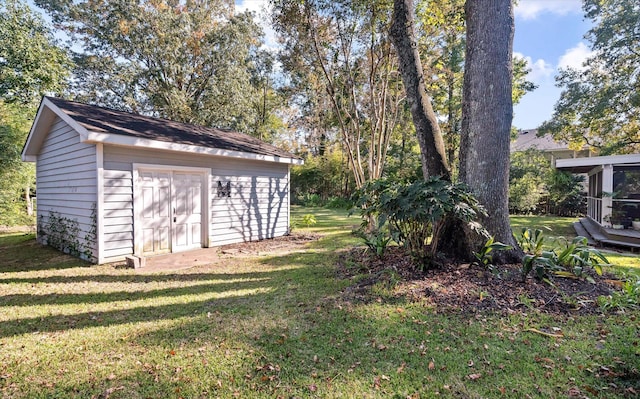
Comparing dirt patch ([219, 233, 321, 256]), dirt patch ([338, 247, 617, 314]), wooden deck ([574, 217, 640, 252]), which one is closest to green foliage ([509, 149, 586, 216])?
wooden deck ([574, 217, 640, 252])

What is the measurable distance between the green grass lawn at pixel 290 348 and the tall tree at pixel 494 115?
1.59 meters

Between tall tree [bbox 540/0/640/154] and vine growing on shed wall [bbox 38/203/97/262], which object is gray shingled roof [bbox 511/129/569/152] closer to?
tall tree [bbox 540/0/640/154]

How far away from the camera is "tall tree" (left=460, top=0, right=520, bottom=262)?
4.23 metres

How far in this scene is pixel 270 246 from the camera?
7.58 m

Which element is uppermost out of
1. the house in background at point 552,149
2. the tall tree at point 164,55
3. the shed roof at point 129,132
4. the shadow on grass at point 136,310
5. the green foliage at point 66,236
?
the tall tree at point 164,55

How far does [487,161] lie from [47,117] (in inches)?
366

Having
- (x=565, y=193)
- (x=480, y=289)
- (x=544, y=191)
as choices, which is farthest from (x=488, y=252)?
(x=544, y=191)

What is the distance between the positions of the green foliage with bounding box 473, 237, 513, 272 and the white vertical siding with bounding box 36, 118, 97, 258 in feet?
22.0

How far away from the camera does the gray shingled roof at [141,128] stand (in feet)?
18.5

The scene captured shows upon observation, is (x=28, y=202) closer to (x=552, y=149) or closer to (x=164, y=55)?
(x=164, y=55)

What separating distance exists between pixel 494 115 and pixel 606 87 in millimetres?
12557

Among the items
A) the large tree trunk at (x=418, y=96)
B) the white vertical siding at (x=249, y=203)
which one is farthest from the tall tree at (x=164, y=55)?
the large tree trunk at (x=418, y=96)

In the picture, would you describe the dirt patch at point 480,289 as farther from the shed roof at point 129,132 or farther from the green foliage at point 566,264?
the shed roof at point 129,132

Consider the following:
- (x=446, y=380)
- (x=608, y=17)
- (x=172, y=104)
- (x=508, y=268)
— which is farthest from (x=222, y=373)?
(x=608, y=17)
